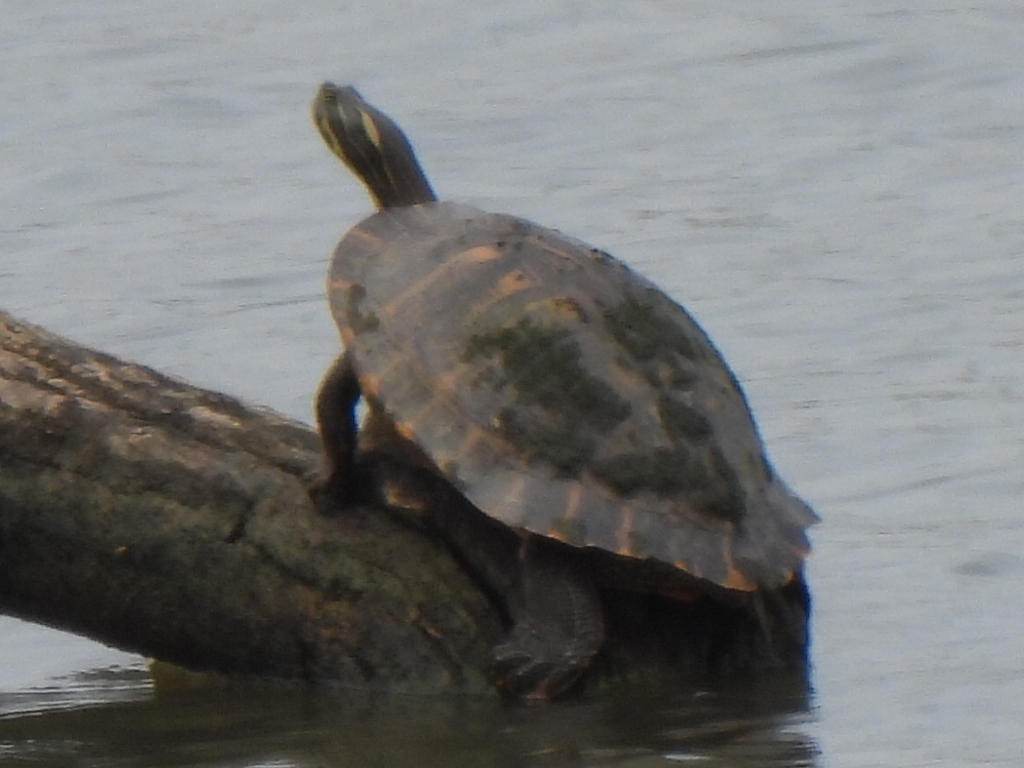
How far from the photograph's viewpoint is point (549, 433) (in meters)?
4.96

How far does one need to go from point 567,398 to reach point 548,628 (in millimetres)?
476

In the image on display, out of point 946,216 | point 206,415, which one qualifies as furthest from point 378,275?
point 946,216

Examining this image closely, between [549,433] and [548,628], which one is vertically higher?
[549,433]

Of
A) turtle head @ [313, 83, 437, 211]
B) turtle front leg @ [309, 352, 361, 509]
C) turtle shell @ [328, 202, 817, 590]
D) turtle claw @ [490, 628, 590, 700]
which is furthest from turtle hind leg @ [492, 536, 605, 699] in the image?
turtle head @ [313, 83, 437, 211]

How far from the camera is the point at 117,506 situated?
206 inches

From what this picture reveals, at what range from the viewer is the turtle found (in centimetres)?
488

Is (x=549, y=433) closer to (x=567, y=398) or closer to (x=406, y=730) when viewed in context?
(x=567, y=398)

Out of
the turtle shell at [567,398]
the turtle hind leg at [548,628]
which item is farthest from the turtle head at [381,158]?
the turtle hind leg at [548,628]

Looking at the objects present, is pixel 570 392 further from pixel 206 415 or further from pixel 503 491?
pixel 206 415

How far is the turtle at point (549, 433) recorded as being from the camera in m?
4.88

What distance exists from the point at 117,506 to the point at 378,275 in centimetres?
76

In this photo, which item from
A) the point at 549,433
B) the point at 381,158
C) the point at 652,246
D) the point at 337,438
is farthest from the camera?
the point at 652,246

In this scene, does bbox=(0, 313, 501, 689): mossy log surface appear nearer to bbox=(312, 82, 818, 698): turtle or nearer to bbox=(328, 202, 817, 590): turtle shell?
bbox=(312, 82, 818, 698): turtle

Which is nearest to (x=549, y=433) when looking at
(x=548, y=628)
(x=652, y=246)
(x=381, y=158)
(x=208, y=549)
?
(x=548, y=628)
